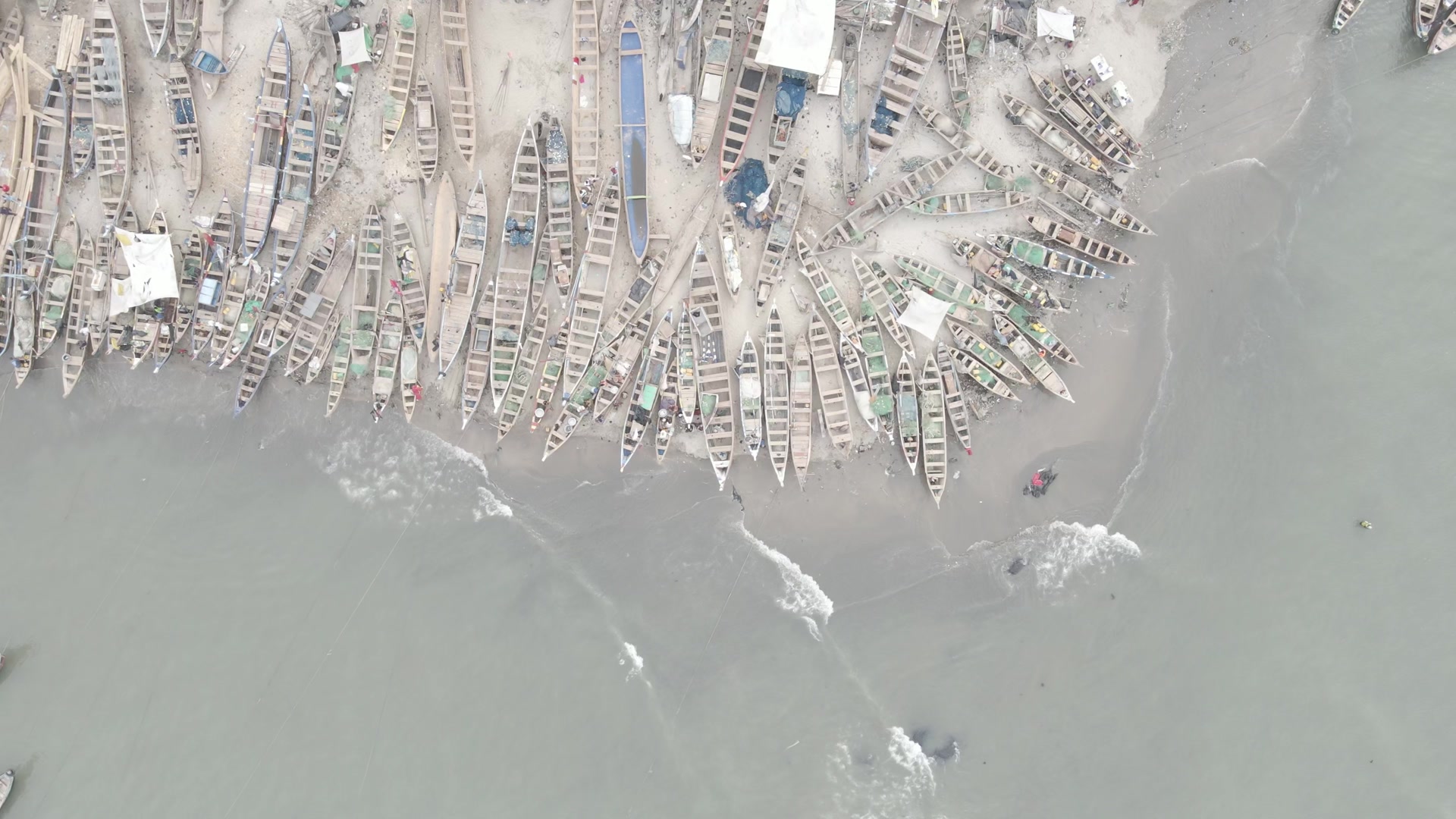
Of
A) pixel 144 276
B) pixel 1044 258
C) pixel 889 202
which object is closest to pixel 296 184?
pixel 144 276

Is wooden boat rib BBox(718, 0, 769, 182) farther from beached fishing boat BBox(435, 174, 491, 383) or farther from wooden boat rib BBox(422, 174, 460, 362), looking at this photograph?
wooden boat rib BBox(422, 174, 460, 362)

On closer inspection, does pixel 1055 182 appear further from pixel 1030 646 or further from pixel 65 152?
pixel 65 152

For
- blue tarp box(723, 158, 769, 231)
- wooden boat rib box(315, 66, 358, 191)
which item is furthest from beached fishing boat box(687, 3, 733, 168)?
wooden boat rib box(315, 66, 358, 191)

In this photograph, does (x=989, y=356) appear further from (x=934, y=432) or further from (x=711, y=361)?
(x=711, y=361)

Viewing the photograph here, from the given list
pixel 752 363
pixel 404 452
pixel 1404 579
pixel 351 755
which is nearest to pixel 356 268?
pixel 404 452

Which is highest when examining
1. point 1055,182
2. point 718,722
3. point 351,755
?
point 1055,182

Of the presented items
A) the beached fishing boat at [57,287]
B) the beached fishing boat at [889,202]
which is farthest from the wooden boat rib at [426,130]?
the beached fishing boat at [889,202]

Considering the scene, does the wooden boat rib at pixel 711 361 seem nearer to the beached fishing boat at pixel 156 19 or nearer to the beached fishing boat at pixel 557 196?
the beached fishing boat at pixel 557 196
